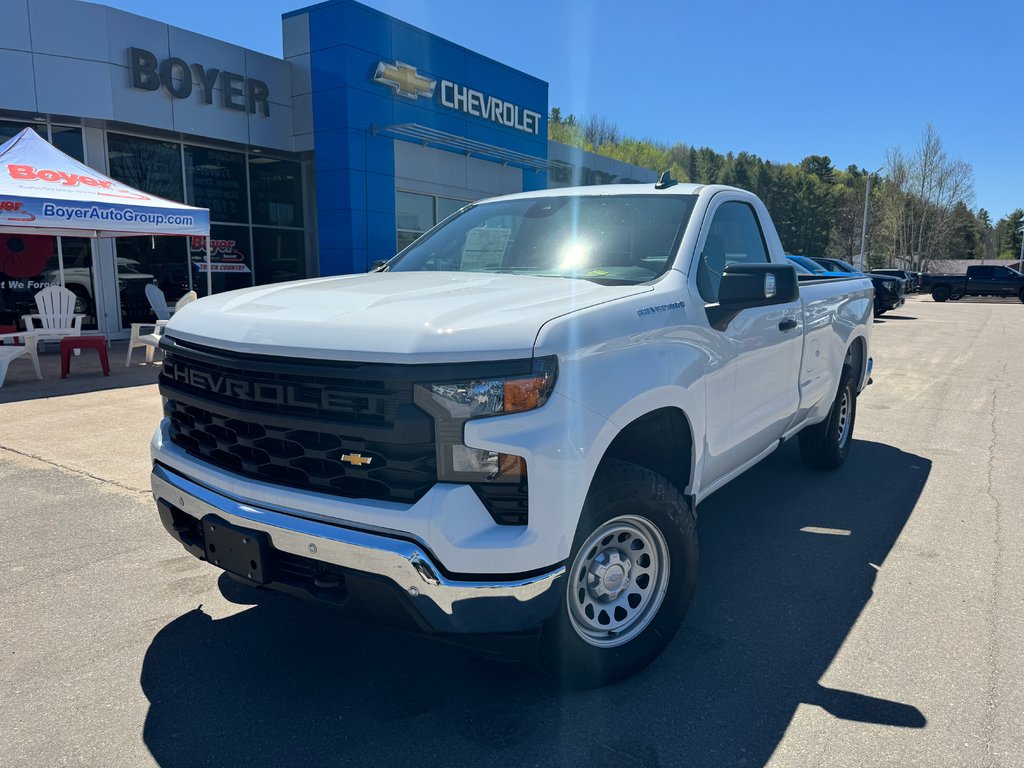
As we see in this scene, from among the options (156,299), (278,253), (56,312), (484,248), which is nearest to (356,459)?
(484,248)

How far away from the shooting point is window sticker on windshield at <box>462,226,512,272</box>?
12.9 ft

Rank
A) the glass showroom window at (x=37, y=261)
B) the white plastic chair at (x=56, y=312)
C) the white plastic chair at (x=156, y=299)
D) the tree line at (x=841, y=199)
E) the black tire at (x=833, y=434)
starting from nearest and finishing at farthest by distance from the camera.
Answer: the black tire at (x=833, y=434), the white plastic chair at (x=56, y=312), the white plastic chair at (x=156, y=299), the glass showroom window at (x=37, y=261), the tree line at (x=841, y=199)

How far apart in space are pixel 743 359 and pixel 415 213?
16271mm

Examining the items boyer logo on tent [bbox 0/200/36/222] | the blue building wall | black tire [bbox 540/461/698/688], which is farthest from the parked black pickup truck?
black tire [bbox 540/461/698/688]

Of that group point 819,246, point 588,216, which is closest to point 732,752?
point 588,216

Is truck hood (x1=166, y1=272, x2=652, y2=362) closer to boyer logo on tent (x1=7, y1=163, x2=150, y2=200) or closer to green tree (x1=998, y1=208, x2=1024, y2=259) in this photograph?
boyer logo on tent (x1=7, y1=163, x2=150, y2=200)

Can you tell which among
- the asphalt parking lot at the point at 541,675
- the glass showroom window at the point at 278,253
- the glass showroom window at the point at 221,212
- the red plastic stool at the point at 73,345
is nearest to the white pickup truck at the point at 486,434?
the asphalt parking lot at the point at 541,675

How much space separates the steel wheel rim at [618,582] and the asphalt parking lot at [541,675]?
243 millimetres

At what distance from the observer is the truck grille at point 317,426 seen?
7.64ft

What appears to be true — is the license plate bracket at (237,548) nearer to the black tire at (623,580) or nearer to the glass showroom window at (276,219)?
the black tire at (623,580)

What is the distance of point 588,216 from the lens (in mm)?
3840

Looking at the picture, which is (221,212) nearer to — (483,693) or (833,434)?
(833,434)

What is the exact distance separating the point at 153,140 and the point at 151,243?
2.05 m

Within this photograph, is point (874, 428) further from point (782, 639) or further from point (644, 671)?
point (644, 671)
